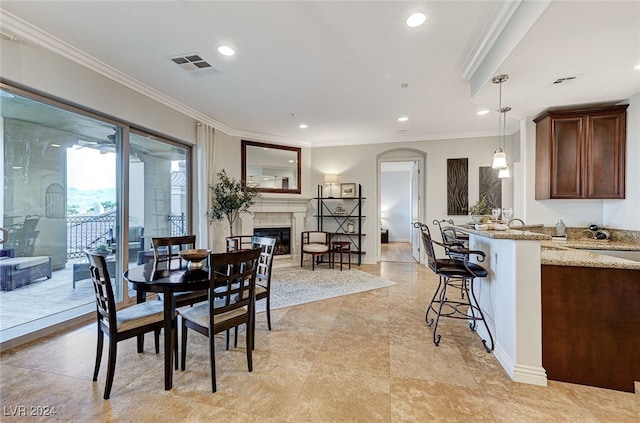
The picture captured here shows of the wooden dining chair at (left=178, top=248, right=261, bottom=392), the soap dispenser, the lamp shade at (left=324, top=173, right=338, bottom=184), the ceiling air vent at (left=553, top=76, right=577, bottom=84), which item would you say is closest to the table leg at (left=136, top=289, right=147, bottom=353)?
the wooden dining chair at (left=178, top=248, right=261, bottom=392)

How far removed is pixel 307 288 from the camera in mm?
4105

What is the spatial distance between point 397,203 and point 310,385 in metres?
8.61

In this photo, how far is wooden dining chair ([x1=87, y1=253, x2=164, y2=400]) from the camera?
5.75 ft

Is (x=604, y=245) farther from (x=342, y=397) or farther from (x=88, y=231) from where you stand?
(x=88, y=231)

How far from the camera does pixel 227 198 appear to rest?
4684mm

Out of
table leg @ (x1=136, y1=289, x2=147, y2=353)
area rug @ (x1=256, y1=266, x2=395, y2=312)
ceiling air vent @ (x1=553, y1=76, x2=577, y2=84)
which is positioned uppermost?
Answer: ceiling air vent @ (x1=553, y1=76, x2=577, y2=84)

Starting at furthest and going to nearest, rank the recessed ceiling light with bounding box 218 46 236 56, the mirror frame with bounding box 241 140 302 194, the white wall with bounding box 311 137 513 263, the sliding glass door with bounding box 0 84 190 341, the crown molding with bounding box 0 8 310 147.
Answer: the mirror frame with bounding box 241 140 302 194 → the white wall with bounding box 311 137 513 263 → the recessed ceiling light with bounding box 218 46 236 56 → the sliding glass door with bounding box 0 84 190 341 → the crown molding with bounding box 0 8 310 147

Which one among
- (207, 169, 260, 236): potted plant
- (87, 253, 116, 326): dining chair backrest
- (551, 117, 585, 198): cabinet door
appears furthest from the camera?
(207, 169, 260, 236): potted plant

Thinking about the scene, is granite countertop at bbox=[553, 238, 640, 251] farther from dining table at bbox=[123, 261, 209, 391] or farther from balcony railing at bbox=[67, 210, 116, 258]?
balcony railing at bbox=[67, 210, 116, 258]

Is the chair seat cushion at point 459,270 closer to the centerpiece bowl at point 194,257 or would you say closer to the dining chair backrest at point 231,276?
the dining chair backrest at point 231,276

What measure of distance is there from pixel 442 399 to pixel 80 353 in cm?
292

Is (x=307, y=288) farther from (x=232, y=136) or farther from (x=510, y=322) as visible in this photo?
(x=232, y=136)

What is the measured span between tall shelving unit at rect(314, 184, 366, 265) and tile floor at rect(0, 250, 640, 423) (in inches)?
132

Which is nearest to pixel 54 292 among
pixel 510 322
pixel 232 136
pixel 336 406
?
pixel 336 406
